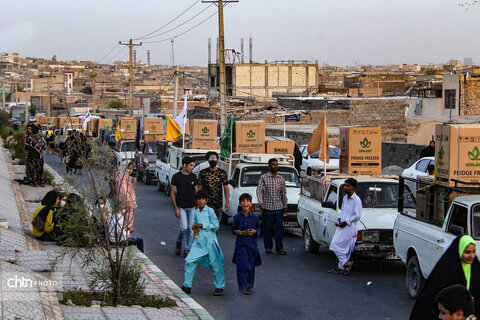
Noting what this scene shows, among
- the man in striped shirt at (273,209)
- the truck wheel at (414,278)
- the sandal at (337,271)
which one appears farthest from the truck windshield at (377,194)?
the truck wheel at (414,278)

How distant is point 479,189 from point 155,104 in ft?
262

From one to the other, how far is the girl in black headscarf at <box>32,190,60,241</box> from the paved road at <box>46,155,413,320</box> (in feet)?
6.22

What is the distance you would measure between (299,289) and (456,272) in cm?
546

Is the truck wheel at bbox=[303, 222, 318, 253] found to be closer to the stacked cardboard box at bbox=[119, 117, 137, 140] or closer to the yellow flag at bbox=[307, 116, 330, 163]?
the yellow flag at bbox=[307, 116, 330, 163]

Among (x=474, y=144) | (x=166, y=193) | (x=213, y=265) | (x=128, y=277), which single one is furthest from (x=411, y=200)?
(x=166, y=193)

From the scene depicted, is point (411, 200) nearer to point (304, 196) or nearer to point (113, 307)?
point (304, 196)

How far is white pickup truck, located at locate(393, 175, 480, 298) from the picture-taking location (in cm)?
970

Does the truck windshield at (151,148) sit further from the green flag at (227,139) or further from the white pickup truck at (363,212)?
the white pickup truck at (363,212)

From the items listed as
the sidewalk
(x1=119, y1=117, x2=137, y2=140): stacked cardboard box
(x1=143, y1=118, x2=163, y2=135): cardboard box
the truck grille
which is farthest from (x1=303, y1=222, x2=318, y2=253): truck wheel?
(x1=119, y1=117, x2=137, y2=140): stacked cardboard box

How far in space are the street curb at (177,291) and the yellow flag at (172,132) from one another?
14920 mm

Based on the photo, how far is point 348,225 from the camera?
1257 cm

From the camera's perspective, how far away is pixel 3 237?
13047mm

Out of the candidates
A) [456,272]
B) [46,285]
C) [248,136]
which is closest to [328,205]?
[46,285]

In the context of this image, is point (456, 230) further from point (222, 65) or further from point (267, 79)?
point (267, 79)
